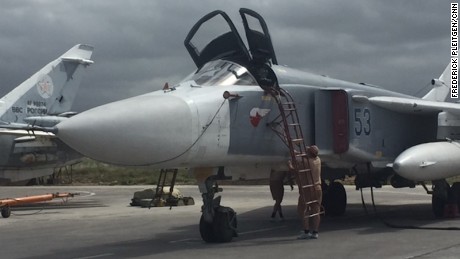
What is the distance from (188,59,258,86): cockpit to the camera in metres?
9.65

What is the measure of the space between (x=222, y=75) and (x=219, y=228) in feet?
7.54

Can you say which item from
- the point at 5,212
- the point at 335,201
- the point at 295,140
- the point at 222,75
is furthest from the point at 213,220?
the point at 5,212

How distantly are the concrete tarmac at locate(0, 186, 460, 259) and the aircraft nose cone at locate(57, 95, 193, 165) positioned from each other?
1.46 m

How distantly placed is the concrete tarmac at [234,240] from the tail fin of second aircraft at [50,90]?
6.69 metres

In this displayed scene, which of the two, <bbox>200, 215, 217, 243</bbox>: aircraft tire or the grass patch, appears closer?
<bbox>200, 215, 217, 243</bbox>: aircraft tire

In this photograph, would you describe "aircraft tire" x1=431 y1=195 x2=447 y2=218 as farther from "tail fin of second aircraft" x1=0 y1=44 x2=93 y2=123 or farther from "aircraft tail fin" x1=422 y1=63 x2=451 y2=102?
"tail fin of second aircraft" x1=0 y1=44 x2=93 y2=123

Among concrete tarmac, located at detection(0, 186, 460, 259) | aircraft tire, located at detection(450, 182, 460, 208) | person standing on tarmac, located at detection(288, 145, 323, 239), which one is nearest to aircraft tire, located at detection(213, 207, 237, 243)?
concrete tarmac, located at detection(0, 186, 460, 259)

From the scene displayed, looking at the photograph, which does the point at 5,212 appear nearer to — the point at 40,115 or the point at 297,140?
the point at 40,115

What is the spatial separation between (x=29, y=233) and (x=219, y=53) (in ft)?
17.3

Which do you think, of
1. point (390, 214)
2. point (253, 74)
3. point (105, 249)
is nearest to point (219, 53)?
point (253, 74)

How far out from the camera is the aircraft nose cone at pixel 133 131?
24.9 ft

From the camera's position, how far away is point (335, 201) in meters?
14.4

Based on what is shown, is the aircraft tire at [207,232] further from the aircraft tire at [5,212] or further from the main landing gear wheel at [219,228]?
the aircraft tire at [5,212]

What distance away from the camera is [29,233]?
492 inches
